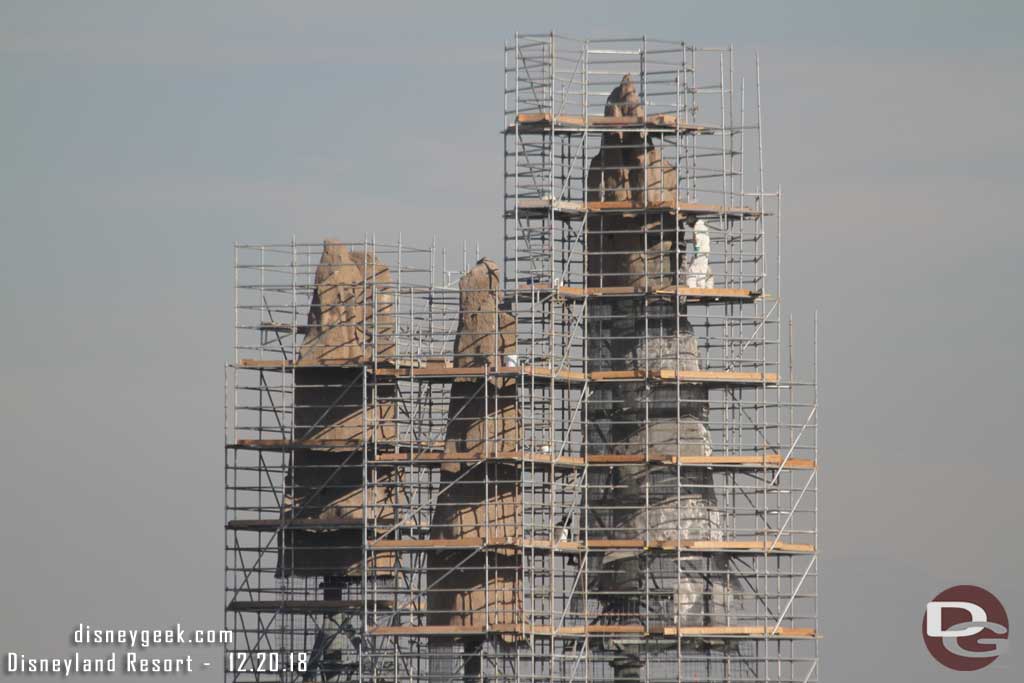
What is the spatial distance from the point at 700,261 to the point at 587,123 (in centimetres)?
547

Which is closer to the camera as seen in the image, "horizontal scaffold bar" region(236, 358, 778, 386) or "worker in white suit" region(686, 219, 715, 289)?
"horizontal scaffold bar" region(236, 358, 778, 386)

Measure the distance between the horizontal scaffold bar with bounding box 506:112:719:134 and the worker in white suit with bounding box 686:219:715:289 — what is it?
320 centimetres

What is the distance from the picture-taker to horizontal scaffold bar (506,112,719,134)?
12188 cm

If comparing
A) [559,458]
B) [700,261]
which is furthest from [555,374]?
[700,261]

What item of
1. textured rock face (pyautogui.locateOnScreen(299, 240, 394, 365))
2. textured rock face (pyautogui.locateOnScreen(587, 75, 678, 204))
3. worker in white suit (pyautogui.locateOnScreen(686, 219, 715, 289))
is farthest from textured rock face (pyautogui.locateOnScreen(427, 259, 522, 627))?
worker in white suit (pyautogui.locateOnScreen(686, 219, 715, 289))

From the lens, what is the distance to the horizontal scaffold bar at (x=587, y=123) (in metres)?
122

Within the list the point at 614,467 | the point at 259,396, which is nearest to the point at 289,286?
the point at 259,396

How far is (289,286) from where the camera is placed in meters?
124

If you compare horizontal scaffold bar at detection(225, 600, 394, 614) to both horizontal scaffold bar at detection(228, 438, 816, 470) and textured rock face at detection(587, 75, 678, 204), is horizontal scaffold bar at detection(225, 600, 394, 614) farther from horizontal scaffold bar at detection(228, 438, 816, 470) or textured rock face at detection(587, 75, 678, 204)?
textured rock face at detection(587, 75, 678, 204)

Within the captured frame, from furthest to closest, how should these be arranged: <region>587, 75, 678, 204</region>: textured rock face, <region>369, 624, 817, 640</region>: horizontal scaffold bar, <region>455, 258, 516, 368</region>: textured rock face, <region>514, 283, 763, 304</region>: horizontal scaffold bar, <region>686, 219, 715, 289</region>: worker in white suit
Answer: <region>587, 75, 678, 204</region>: textured rock face < <region>686, 219, 715, 289</region>: worker in white suit < <region>514, 283, 763, 304</region>: horizontal scaffold bar < <region>455, 258, 516, 368</region>: textured rock face < <region>369, 624, 817, 640</region>: horizontal scaffold bar

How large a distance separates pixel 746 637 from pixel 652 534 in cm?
417

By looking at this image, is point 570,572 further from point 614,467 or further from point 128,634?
point 128,634

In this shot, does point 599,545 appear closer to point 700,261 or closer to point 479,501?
point 479,501

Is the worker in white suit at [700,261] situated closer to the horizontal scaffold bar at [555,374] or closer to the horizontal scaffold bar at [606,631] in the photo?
the horizontal scaffold bar at [555,374]
